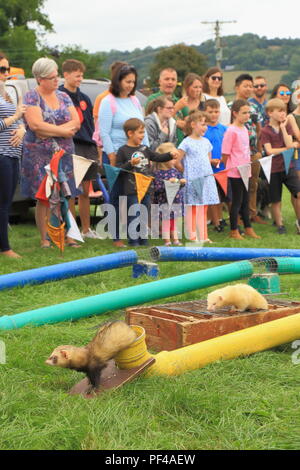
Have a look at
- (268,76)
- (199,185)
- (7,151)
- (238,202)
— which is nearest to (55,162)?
(7,151)

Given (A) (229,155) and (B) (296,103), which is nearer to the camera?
(A) (229,155)

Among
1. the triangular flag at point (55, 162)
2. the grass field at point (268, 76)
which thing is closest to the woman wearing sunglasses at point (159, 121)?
the triangular flag at point (55, 162)

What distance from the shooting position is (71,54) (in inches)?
2425

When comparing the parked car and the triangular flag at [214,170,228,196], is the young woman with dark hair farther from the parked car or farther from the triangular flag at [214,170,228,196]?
the triangular flag at [214,170,228,196]

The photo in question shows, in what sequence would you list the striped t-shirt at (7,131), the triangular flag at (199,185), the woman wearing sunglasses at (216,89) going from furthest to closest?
the woman wearing sunglasses at (216,89) → the triangular flag at (199,185) → the striped t-shirt at (7,131)

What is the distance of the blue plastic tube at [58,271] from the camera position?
597 centimetres

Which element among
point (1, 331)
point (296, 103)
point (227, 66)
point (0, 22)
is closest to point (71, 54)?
point (0, 22)

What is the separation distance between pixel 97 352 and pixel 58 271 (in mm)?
2534

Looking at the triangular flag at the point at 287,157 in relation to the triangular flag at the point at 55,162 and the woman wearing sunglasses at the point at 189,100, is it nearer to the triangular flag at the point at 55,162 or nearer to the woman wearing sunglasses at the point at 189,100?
the woman wearing sunglasses at the point at 189,100

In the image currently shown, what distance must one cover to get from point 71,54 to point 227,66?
2204cm

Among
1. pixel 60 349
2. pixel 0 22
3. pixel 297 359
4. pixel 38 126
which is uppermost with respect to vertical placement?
pixel 0 22

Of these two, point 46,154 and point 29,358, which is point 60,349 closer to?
point 29,358

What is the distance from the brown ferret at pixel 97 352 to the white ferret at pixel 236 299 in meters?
1.23

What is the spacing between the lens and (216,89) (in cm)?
1105
